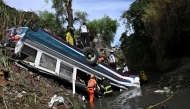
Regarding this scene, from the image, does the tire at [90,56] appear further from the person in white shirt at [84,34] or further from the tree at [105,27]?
the tree at [105,27]

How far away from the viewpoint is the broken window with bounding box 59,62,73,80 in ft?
35.0

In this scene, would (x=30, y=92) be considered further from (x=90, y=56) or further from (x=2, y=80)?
(x=90, y=56)

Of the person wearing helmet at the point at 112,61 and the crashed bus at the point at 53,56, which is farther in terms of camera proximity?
the person wearing helmet at the point at 112,61

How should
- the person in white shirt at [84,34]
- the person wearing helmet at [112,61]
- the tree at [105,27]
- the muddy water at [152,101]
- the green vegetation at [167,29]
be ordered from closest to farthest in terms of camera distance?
1. the muddy water at [152,101]
2. the person in white shirt at [84,34]
3. the person wearing helmet at [112,61]
4. the green vegetation at [167,29]
5. the tree at [105,27]

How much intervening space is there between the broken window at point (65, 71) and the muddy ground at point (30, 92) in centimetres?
46

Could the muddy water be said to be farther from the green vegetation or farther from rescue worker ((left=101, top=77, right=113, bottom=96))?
the green vegetation

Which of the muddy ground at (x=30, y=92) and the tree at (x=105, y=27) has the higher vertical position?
the tree at (x=105, y=27)

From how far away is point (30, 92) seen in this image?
8.59 metres

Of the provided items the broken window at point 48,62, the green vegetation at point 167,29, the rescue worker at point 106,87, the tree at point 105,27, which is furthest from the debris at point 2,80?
the tree at point 105,27

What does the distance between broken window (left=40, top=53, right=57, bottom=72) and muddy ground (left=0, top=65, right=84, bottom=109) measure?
0.49 metres

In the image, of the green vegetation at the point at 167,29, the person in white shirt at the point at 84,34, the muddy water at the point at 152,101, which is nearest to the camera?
the muddy water at the point at 152,101

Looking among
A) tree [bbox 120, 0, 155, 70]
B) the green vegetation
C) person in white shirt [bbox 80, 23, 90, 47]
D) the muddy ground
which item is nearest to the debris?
the muddy ground

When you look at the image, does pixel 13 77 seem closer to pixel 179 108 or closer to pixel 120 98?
pixel 120 98

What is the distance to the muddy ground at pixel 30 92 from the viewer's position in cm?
780
